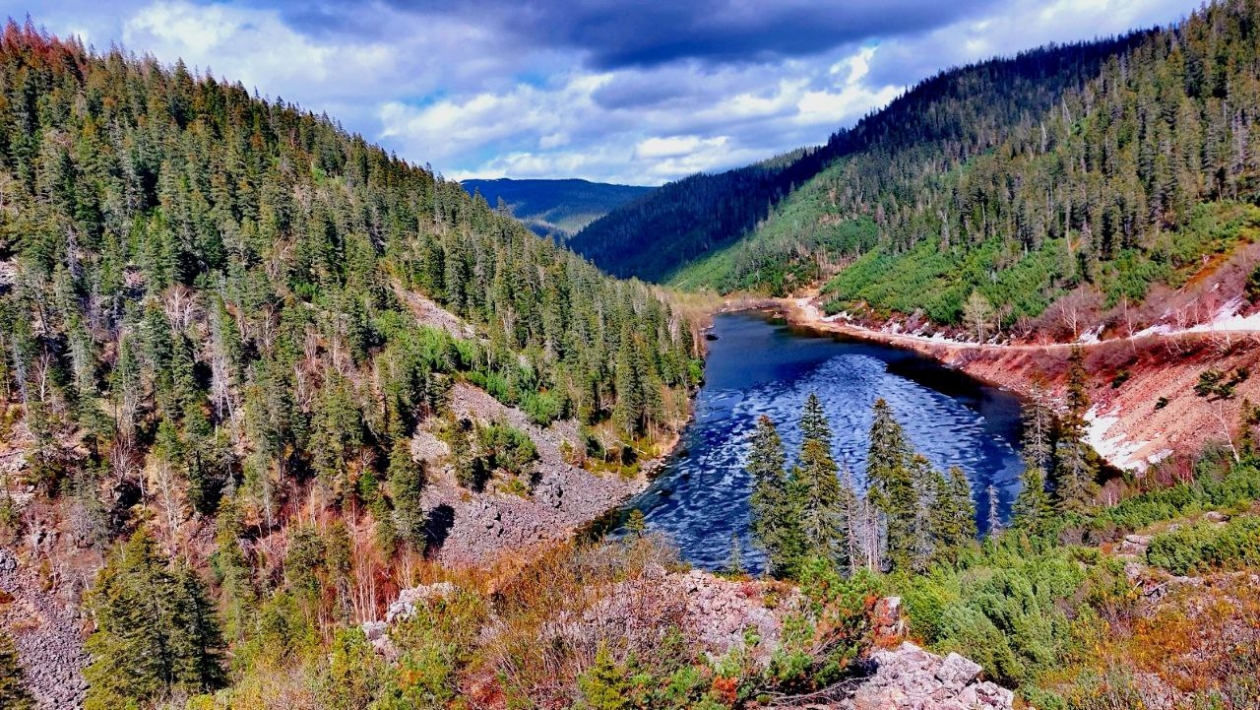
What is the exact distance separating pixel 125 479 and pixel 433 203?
9868cm

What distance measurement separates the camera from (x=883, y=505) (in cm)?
5178

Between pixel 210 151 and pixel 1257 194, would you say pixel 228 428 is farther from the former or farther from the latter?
pixel 1257 194

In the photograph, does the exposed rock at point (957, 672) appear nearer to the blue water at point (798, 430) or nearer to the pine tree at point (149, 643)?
the blue water at point (798, 430)

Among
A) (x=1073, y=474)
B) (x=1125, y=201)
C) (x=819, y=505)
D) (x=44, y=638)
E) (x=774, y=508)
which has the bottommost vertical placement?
(x=44, y=638)

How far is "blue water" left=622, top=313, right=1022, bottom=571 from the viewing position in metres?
67.4

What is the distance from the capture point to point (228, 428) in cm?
7231

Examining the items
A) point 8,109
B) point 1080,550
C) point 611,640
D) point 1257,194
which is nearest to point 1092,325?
point 1257,194

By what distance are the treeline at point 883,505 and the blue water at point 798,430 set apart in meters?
8.20

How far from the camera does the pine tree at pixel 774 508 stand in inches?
1981

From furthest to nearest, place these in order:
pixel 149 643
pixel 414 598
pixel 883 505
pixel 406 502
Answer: pixel 406 502
pixel 883 505
pixel 149 643
pixel 414 598

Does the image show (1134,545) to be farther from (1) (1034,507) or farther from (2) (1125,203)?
(2) (1125,203)

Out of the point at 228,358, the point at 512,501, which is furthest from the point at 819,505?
the point at 228,358

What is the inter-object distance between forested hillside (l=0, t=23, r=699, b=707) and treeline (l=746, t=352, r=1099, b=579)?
114 feet

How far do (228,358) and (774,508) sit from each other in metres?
64.0
